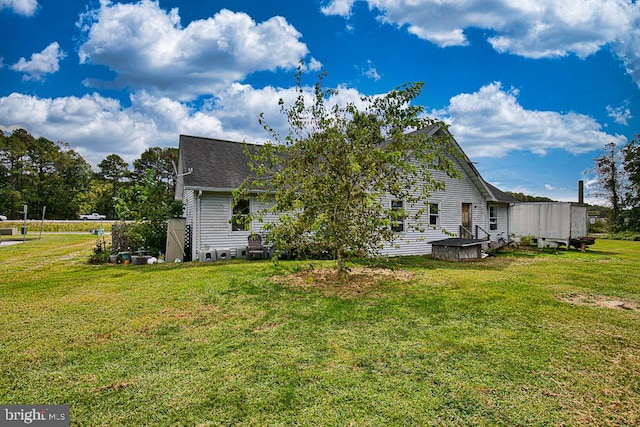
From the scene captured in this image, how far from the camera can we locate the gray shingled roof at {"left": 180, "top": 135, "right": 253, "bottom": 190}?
1216cm

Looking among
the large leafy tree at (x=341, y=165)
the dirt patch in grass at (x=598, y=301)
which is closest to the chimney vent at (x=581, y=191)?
the dirt patch in grass at (x=598, y=301)

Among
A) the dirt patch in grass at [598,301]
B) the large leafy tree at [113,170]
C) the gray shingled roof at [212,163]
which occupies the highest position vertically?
the large leafy tree at [113,170]

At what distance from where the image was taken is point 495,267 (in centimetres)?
1098

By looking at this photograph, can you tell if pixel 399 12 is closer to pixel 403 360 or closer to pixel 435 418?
pixel 403 360

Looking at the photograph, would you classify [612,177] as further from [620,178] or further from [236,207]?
[236,207]

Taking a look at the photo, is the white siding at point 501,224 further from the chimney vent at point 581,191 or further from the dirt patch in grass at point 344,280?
the chimney vent at point 581,191

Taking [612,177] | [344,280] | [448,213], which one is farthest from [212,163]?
[612,177]

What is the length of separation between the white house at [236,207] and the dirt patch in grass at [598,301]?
387cm

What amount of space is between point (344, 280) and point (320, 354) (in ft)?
13.0

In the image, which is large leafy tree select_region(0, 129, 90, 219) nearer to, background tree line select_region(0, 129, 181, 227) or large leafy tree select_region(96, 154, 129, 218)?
background tree line select_region(0, 129, 181, 227)

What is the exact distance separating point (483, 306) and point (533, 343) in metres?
1.72

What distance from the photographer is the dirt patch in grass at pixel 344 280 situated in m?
7.37

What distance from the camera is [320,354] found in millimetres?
4098

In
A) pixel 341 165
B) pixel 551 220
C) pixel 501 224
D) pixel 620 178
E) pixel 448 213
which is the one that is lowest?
pixel 501 224
